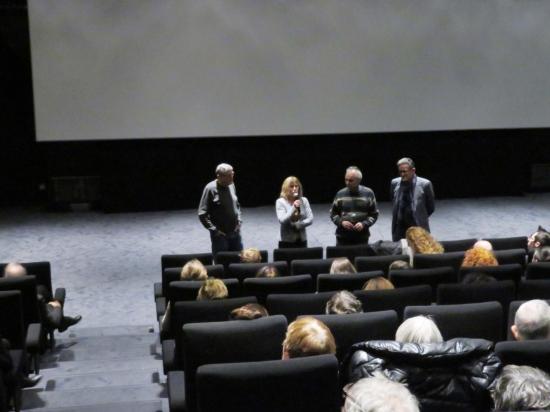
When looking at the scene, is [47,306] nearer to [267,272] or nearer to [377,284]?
[267,272]

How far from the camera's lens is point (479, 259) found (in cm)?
554

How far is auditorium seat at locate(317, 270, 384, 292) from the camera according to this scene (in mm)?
5195

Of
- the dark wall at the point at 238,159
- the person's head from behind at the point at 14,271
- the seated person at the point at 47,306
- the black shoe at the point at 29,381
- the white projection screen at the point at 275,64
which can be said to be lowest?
the black shoe at the point at 29,381

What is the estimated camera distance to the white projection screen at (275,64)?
10719 mm

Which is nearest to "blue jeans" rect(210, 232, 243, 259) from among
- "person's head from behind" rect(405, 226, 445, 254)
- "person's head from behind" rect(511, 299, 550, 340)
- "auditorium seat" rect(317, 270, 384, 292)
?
"person's head from behind" rect(405, 226, 445, 254)

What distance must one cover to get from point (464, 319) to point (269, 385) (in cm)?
163

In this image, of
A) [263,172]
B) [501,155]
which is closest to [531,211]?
[501,155]

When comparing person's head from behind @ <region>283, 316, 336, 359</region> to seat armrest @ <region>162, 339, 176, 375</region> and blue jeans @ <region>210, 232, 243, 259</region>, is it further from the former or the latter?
blue jeans @ <region>210, 232, 243, 259</region>

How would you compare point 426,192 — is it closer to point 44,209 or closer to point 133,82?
point 133,82

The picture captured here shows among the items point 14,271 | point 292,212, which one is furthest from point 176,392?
point 292,212

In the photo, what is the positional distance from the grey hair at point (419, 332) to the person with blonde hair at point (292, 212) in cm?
391

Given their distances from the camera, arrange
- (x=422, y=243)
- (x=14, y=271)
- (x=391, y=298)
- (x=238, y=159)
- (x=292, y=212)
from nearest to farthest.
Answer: (x=391, y=298) → (x=14, y=271) → (x=422, y=243) → (x=292, y=212) → (x=238, y=159)

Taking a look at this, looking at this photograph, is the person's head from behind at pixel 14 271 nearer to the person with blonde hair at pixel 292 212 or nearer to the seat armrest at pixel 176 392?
the seat armrest at pixel 176 392

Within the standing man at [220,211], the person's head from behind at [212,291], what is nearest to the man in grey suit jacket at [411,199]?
the standing man at [220,211]
